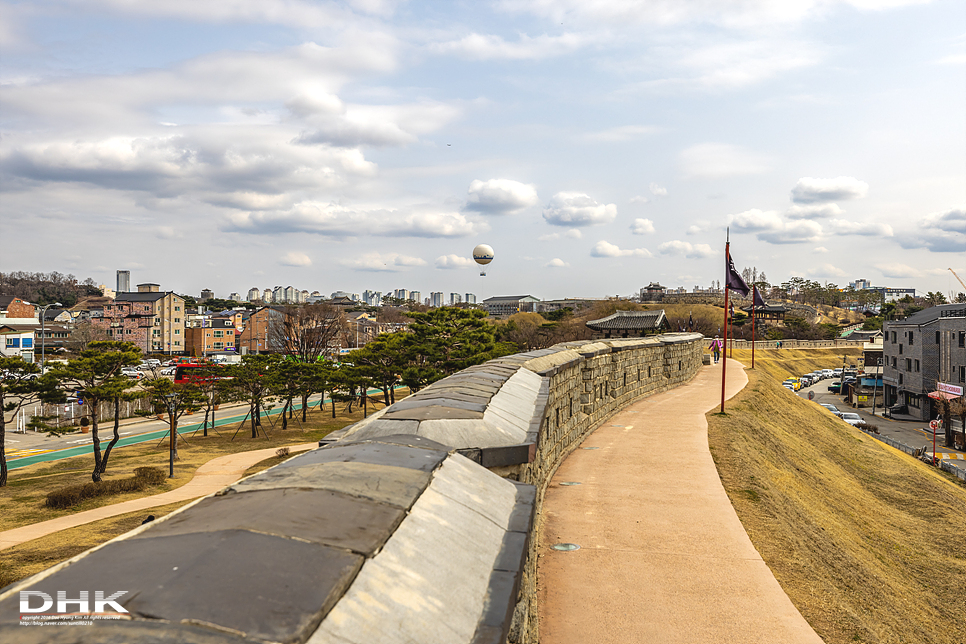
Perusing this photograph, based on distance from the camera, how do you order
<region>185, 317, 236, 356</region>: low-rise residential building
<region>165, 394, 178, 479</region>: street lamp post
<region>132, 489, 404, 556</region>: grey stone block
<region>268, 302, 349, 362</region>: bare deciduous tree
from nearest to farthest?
<region>132, 489, 404, 556</region>: grey stone block
<region>165, 394, 178, 479</region>: street lamp post
<region>268, 302, 349, 362</region>: bare deciduous tree
<region>185, 317, 236, 356</region>: low-rise residential building

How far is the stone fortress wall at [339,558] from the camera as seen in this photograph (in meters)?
2.10

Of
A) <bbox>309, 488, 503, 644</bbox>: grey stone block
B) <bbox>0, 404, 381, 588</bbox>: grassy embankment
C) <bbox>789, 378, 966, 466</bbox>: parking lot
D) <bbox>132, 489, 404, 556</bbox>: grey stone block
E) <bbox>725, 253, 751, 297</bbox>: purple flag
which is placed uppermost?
<bbox>725, 253, 751, 297</bbox>: purple flag

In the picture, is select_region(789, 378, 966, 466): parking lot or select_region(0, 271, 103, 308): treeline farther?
select_region(0, 271, 103, 308): treeline

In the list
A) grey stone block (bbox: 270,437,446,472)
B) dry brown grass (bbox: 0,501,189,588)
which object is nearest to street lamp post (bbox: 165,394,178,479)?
dry brown grass (bbox: 0,501,189,588)

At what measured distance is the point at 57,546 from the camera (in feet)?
49.0

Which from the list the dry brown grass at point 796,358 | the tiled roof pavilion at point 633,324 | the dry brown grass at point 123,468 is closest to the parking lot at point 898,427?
the dry brown grass at point 796,358

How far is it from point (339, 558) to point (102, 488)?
23.7 m

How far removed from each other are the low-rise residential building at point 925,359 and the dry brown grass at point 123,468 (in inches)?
1654

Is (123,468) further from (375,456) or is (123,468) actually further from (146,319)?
(146,319)

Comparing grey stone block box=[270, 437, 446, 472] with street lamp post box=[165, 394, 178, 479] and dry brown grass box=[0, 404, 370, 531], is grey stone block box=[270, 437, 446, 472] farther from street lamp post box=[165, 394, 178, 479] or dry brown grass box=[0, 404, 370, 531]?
street lamp post box=[165, 394, 178, 479]

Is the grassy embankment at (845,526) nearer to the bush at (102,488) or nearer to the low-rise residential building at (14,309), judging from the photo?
the bush at (102,488)

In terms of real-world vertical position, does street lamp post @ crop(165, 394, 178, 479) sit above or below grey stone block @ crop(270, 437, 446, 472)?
below

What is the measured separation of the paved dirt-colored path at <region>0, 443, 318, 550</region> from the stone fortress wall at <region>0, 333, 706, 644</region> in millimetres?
12774

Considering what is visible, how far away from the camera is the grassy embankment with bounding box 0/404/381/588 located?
14277 millimetres
